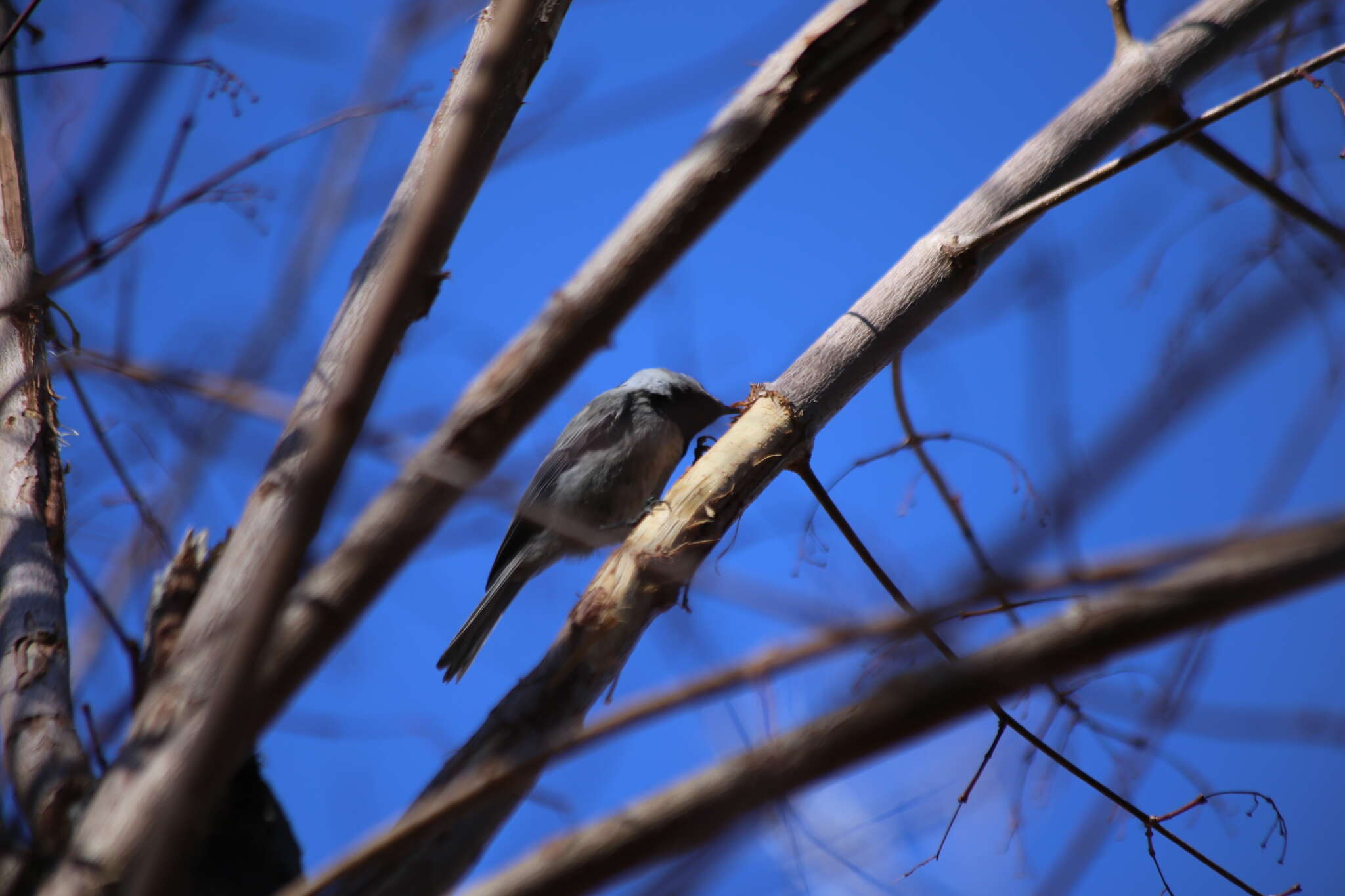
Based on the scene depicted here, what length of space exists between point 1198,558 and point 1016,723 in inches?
72.5

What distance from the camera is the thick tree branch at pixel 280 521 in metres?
0.83

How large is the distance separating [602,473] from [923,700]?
3.35 meters

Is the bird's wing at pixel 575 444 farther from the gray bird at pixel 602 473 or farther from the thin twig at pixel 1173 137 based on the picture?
the thin twig at pixel 1173 137

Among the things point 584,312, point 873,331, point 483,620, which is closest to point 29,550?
point 483,620

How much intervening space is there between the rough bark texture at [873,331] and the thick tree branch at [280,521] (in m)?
0.92

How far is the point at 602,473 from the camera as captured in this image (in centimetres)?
413

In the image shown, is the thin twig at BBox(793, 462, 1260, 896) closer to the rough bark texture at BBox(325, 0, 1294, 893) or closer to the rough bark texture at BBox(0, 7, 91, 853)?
the rough bark texture at BBox(325, 0, 1294, 893)

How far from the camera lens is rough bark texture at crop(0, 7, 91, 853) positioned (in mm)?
1868

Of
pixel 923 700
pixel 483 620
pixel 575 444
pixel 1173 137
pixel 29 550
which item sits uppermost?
pixel 575 444

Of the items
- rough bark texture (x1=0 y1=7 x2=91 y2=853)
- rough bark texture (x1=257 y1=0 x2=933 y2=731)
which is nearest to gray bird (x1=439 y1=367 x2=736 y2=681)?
rough bark texture (x1=0 y1=7 x2=91 y2=853)

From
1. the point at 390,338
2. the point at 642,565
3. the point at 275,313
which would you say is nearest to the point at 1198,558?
the point at 390,338

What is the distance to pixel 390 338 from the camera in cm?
94

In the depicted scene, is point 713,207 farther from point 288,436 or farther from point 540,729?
point 540,729

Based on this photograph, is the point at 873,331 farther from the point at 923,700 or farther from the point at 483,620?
the point at 483,620
